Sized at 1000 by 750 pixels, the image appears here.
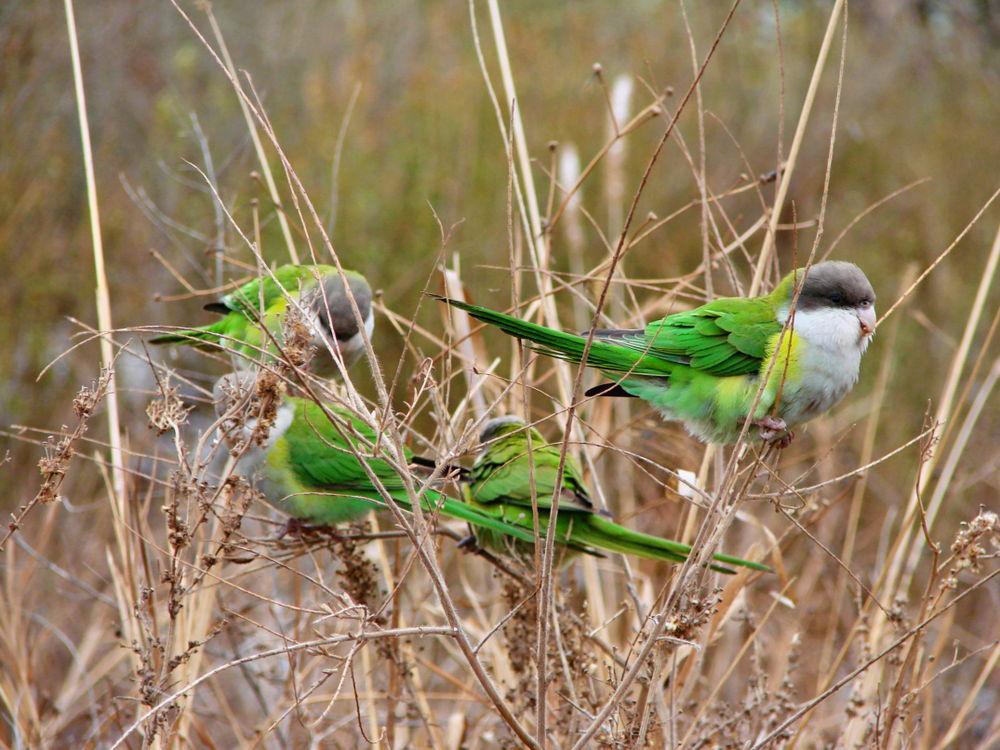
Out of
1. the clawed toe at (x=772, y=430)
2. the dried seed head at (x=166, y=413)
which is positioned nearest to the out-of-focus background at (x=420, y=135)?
the clawed toe at (x=772, y=430)

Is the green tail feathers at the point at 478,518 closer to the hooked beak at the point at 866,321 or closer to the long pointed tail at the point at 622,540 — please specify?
the long pointed tail at the point at 622,540

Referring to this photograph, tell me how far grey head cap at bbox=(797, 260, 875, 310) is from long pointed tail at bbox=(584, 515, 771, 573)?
86 cm

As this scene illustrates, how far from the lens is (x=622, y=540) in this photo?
3377 millimetres

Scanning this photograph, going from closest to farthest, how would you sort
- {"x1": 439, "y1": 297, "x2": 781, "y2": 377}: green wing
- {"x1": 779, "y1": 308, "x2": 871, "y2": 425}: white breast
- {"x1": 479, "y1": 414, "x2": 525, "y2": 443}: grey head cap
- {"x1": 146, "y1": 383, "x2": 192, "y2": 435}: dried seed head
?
{"x1": 146, "y1": 383, "x2": 192, "y2": 435}: dried seed head
{"x1": 779, "y1": 308, "x2": 871, "y2": 425}: white breast
{"x1": 439, "y1": 297, "x2": 781, "y2": 377}: green wing
{"x1": 479, "y1": 414, "x2": 525, "y2": 443}: grey head cap

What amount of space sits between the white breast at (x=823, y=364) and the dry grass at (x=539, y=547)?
0.59 feet

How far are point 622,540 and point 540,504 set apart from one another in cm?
40

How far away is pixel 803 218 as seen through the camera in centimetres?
1043

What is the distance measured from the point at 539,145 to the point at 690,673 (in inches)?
268

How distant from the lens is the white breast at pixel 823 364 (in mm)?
3049

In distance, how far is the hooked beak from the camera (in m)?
3.10

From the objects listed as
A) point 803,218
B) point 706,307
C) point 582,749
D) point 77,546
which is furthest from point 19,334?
point 803,218

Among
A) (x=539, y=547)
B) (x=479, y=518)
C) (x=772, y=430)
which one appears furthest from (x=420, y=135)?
(x=539, y=547)

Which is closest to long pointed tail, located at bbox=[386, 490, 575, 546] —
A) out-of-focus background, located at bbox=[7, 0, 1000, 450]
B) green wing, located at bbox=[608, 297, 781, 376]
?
green wing, located at bbox=[608, 297, 781, 376]

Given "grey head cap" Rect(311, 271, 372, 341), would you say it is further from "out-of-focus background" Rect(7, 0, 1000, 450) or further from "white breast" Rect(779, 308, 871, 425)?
"out-of-focus background" Rect(7, 0, 1000, 450)
